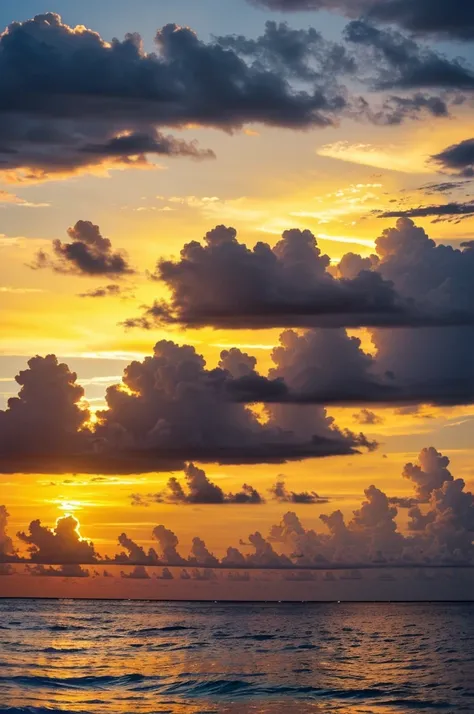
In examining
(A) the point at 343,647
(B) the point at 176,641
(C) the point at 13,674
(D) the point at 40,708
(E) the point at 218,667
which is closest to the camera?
(D) the point at 40,708

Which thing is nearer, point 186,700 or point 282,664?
point 186,700

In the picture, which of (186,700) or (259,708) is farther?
(186,700)

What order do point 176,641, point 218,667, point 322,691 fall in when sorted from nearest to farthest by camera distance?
point 322,691 < point 218,667 < point 176,641

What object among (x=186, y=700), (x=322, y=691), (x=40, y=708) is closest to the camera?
(x=40, y=708)

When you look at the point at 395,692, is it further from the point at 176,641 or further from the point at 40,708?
the point at 176,641

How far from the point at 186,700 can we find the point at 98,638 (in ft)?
317

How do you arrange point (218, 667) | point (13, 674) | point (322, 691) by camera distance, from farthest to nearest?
1. point (218, 667)
2. point (13, 674)
3. point (322, 691)

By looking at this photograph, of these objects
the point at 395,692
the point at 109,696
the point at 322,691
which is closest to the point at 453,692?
the point at 395,692

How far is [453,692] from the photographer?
8656 cm

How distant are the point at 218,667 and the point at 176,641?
180 feet

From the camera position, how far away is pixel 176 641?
162375mm

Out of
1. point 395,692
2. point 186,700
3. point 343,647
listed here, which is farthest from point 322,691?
point 343,647

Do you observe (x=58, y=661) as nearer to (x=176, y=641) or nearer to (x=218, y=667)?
(x=218, y=667)

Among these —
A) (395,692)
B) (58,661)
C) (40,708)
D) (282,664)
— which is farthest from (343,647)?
(40,708)
